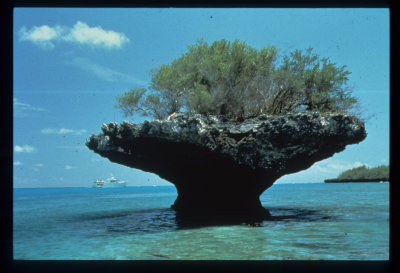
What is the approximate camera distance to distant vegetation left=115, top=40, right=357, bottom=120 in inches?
506

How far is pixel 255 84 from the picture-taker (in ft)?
42.7

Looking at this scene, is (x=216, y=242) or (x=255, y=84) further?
(x=255, y=84)

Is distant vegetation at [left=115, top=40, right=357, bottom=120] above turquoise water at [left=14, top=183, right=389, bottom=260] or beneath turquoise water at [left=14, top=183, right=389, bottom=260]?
above

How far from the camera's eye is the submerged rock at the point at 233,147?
11414mm

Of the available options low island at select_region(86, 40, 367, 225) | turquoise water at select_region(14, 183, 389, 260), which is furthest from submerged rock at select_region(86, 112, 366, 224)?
turquoise water at select_region(14, 183, 389, 260)

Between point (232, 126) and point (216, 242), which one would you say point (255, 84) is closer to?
point (232, 126)

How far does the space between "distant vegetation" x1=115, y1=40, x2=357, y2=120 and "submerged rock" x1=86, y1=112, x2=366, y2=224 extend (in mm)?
1114

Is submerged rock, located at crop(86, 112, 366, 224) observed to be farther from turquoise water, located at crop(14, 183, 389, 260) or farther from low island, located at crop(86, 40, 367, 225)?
turquoise water, located at crop(14, 183, 389, 260)

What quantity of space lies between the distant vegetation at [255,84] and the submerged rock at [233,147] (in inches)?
43.9

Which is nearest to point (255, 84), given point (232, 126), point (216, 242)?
point (232, 126)

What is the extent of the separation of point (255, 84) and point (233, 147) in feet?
8.83

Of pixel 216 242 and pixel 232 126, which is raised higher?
pixel 232 126
